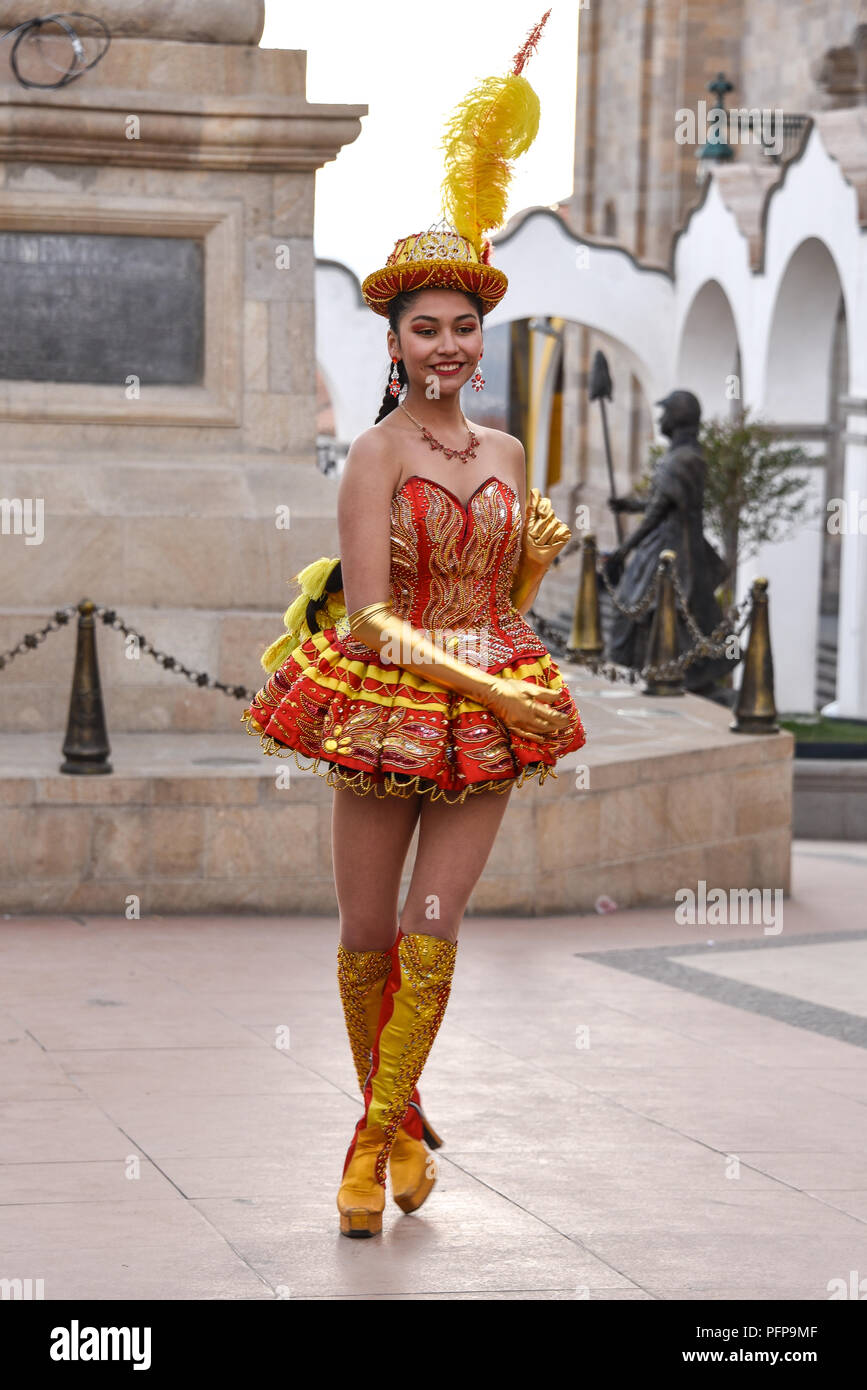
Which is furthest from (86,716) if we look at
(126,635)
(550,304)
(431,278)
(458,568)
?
(550,304)

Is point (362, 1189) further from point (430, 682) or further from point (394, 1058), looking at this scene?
point (430, 682)

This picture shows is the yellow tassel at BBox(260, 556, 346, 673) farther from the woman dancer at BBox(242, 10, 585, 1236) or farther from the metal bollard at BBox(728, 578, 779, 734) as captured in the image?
the metal bollard at BBox(728, 578, 779, 734)

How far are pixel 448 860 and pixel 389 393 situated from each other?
102cm

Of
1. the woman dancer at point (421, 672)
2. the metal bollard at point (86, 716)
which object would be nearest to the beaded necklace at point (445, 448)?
the woman dancer at point (421, 672)

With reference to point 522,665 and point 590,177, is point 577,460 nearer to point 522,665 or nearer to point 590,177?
point 590,177

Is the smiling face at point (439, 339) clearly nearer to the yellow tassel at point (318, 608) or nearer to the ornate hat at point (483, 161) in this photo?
the ornate hat at point (483, 161)

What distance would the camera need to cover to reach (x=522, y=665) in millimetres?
4676

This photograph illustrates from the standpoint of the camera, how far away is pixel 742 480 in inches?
877

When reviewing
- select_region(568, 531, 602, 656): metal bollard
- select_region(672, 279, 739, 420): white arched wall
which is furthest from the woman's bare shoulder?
select_region(672, 279, 739, 420): white arched wall

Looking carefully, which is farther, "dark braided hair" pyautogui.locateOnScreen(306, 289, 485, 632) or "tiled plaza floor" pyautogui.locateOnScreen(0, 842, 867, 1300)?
"dark braided hair" pyautogui.locateOnScreen(306, 289, 485, 632)

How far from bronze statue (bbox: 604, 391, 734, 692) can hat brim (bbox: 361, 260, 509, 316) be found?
427 inches

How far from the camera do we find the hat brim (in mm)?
4668

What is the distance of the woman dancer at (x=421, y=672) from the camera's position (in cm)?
454

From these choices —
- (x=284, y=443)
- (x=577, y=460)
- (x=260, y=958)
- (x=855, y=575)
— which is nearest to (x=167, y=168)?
(x=284, y=443)
